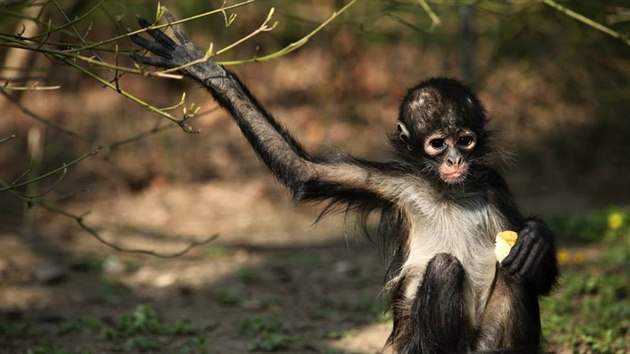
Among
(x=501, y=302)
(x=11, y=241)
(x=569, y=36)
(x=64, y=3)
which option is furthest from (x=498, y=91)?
(x=501, y=302)

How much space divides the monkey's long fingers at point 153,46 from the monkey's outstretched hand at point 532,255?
226cm

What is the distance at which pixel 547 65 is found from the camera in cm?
1227

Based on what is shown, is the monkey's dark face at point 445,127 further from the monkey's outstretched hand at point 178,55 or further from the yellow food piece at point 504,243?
the monkey's outstretched hand at point 178,55

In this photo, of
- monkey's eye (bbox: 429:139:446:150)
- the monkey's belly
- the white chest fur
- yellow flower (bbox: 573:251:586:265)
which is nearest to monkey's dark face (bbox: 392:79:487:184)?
monkey's eye (bbox: 429:139:446:150)

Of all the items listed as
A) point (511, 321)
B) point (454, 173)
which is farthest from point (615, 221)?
point (454, 173)

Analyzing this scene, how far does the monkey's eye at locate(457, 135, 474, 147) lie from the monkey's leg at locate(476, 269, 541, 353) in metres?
0.81

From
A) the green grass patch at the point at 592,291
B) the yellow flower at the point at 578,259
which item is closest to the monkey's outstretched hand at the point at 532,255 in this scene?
the green grass patch at the point at 592,291

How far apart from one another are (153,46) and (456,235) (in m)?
2.15

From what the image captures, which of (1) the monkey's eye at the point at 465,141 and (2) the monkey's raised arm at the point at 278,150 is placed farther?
(1) the monkey's eye at the point at 465,141

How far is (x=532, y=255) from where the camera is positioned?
5.20 m

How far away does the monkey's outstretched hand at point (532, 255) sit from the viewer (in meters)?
5.21

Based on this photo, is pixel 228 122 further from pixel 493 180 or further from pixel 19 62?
pixel 493 180

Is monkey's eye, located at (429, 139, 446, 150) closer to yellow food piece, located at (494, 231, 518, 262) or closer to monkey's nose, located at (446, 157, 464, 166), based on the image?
monkey's nose, located at (446, 157, 464, 166)

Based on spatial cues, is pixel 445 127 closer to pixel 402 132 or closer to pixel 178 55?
pixel 402 132
